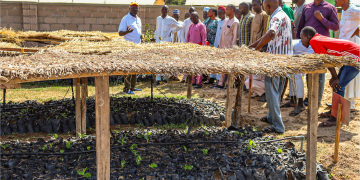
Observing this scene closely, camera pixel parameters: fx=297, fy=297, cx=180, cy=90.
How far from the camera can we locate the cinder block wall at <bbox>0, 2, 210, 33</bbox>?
11758 mm

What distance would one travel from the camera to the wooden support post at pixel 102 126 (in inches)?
115

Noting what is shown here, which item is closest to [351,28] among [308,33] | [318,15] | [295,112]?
[318,15]

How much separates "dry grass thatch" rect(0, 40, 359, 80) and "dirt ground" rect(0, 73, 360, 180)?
1301 mm

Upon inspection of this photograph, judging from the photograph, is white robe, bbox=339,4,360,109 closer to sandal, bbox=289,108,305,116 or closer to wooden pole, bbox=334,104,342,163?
sandal, bbox=289,108,305,116

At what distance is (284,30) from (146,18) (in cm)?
851

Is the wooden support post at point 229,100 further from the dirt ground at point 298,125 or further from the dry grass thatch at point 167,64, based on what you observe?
the dry grass thatch at point 167,64

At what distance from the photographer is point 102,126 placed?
3.01 metres

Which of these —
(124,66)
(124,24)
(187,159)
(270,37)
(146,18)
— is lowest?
(187,159)

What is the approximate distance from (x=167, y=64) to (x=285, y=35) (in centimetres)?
260

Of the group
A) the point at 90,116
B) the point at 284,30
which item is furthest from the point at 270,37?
the point at 90,116

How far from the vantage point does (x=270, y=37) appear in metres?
4.59

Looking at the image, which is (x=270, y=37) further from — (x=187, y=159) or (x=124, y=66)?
(x=124, y=66)

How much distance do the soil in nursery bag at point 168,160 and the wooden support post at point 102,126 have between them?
300 mm

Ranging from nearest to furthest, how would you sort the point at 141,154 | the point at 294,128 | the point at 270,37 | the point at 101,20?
the point at 141,154
the point at 270,37
the point at 294,128
the point at 101,20
